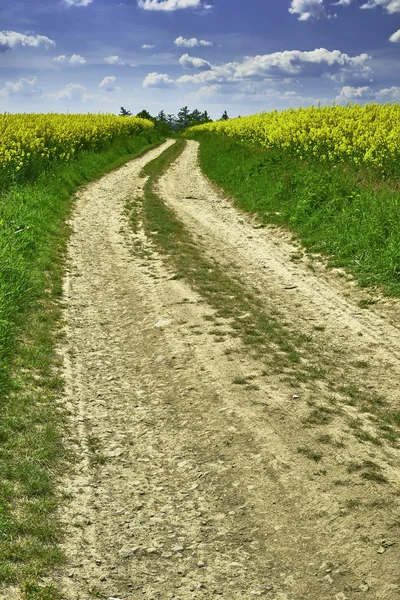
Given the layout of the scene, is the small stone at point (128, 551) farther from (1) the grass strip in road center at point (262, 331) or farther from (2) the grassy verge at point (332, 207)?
(2) the grassy verge at point (332, 207)

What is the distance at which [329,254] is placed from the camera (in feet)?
38.7

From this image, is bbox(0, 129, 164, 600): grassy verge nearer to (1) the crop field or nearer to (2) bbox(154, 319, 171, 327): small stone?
(2) bbox(154, 319, 171, 327): small stone

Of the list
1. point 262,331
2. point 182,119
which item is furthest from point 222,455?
point 182,119

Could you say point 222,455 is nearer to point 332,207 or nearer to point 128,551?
point 128,551

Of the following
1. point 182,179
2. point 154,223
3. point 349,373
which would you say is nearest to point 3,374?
point 349,373

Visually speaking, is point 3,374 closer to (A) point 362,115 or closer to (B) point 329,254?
(B) point 329,254

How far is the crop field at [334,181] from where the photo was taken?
11.2m

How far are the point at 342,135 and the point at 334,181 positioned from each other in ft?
14.3

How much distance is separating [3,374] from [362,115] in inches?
717

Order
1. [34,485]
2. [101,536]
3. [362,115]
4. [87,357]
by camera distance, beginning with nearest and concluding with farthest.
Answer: [101,536], [34,485], [87,357], [362,115]

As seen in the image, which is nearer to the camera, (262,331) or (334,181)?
(262,331)

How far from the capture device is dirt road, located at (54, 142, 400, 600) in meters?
3.99

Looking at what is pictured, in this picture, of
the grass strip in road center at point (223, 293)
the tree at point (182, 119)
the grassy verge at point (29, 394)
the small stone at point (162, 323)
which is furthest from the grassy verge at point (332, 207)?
the tree at point (182, 119)

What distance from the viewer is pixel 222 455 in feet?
17.3
